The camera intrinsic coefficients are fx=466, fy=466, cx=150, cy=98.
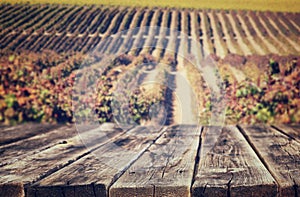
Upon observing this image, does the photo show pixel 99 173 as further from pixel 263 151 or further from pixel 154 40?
pixel 154 40

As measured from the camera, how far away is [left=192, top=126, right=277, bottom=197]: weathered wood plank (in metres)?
1.36

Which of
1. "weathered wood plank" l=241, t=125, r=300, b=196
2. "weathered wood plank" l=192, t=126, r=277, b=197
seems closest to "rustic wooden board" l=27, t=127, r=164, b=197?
"weathered wood plank" l=192, t=126, r=277, b=197

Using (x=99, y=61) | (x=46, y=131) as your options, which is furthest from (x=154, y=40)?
(x=46, y=131)

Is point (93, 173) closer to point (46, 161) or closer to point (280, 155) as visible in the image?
point (46, 161)

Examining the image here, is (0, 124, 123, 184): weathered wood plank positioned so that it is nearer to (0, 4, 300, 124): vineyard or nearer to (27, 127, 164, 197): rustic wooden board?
(27, 127, 164, 197): rustic wooden board

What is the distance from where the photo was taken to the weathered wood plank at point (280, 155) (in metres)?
1.38

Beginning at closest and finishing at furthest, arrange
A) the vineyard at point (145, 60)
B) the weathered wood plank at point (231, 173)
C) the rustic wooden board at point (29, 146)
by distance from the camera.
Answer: the weathered wood plank at point (231, 173)
the rustic wooden board at point (29, 146)
the vineyard at point (145, 60)

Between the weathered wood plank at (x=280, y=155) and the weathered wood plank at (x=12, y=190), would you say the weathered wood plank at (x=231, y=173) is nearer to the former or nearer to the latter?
the weathered wood plank at (x=280, y=155)

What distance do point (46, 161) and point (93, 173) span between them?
1.04ft

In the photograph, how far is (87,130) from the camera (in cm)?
294

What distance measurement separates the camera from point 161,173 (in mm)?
1550

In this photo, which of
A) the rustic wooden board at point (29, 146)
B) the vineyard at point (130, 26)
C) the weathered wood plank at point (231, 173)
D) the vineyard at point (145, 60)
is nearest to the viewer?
the weathered wood plank at point (231, 173)

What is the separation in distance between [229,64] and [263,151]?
12.7 ft

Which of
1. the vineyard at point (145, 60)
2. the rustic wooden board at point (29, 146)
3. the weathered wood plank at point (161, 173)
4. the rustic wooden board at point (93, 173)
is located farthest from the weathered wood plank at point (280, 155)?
the vineyard at point (145, 60)
